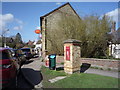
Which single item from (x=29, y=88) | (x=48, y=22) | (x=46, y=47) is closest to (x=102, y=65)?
(x=29, y=88)

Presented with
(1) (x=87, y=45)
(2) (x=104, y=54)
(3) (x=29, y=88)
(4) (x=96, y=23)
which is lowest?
(3) (x=29, y=88)

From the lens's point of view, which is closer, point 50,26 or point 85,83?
point 85,83

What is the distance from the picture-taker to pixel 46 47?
52.0 feet

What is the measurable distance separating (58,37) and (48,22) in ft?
15.6

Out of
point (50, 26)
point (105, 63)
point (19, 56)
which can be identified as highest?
point (50, 26)

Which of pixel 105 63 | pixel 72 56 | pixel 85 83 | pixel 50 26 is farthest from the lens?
pixel 50 26

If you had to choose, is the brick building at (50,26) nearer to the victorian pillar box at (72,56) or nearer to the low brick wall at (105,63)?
the low brick wall at (105,63)

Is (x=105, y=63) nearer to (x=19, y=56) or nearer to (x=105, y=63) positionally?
(x=105, y=63)

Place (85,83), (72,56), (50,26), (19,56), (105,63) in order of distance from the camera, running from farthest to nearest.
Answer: (50,26) < (19,56) < (105,63) < (72,56) < (85,83)

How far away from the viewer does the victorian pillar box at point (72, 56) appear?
22.1ft

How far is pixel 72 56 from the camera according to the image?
6.75 m

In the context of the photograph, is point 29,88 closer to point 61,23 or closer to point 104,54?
point 61,23

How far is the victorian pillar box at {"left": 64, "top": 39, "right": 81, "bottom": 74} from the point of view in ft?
22.1

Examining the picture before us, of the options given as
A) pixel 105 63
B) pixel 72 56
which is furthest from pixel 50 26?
pixel 72 56
